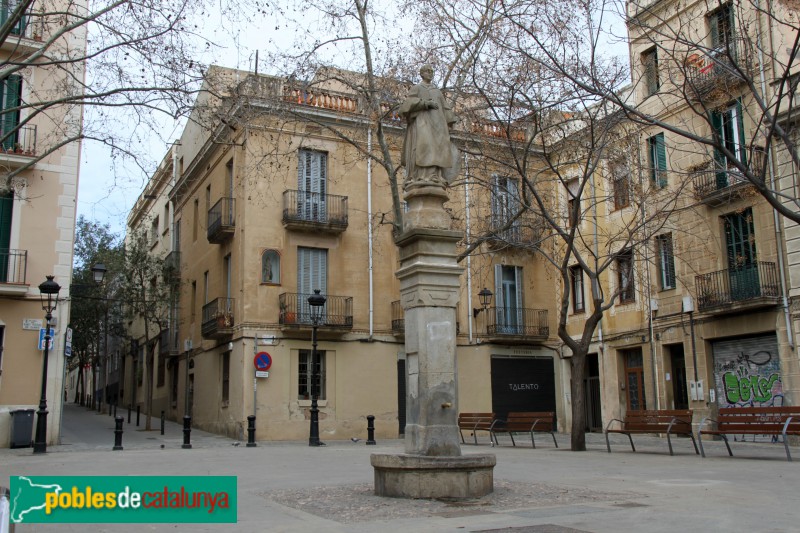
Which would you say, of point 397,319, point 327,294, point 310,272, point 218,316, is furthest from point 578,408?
point 218,316

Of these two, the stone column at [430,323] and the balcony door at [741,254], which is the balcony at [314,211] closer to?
the balcony door at [741,254]

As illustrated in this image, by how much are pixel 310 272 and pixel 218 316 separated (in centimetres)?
347

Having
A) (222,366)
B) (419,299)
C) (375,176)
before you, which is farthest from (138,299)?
(419,299)

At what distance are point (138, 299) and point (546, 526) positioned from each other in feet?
87.8

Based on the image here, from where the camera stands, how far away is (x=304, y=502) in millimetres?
8742

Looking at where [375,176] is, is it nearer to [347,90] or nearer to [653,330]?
[347,90]

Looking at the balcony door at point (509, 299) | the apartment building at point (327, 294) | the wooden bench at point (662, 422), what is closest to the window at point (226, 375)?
the apartment building at point (327, 294)

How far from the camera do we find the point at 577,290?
29.5 m

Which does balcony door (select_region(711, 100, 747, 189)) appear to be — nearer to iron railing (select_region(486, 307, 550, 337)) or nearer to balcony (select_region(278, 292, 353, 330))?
iron railing (select_region(486, 307, 550, 337))

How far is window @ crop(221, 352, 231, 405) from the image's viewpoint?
87.1 ft

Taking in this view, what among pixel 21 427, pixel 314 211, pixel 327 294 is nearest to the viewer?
pixel 21 427

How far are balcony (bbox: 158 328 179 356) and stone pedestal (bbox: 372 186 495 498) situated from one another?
2569 centimetres

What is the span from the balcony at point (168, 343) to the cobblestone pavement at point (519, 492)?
1651cm

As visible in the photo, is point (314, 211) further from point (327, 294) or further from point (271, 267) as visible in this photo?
point (327, 294)
